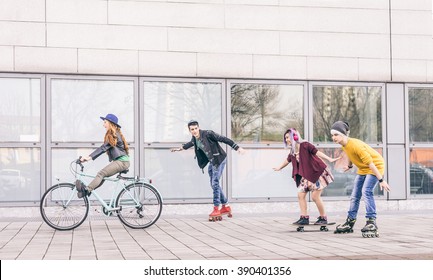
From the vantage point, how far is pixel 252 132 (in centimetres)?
1544

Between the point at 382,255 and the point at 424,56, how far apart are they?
27.9 ft

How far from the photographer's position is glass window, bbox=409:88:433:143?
16.3 m

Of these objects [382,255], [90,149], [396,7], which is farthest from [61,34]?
[382,255]

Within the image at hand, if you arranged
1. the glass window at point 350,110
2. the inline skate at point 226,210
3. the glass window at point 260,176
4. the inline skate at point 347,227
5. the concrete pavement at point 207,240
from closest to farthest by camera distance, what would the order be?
the concrete pavement at point 207,240, the inline skate at point 347,227, the inline skate at point 226,210, the glass window at point 260,176, the glass window at point 350,110

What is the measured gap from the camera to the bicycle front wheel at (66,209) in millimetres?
12172

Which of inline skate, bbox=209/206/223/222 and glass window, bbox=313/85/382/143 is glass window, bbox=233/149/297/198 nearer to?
glass window, bbox=313/85/382/143

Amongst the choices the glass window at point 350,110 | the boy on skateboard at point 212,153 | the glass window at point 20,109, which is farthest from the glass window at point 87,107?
the glass window at point 350,110

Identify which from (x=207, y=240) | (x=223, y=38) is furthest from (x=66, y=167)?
(x=207, y=240)

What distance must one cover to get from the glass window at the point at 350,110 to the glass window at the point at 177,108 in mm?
2132

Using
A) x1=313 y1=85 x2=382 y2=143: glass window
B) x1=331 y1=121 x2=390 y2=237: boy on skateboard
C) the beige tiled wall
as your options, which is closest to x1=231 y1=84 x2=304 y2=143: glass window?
the beige tiled wall

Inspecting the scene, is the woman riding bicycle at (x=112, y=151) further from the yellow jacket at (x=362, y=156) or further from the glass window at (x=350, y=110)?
the glass window at (x=350, y=110)

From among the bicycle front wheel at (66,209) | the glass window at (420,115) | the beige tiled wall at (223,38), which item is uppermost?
the beige tiled wall at (223,38)

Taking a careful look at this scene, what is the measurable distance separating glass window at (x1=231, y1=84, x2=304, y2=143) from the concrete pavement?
1.74 metres

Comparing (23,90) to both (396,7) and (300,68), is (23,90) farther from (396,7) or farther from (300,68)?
(396,7)
